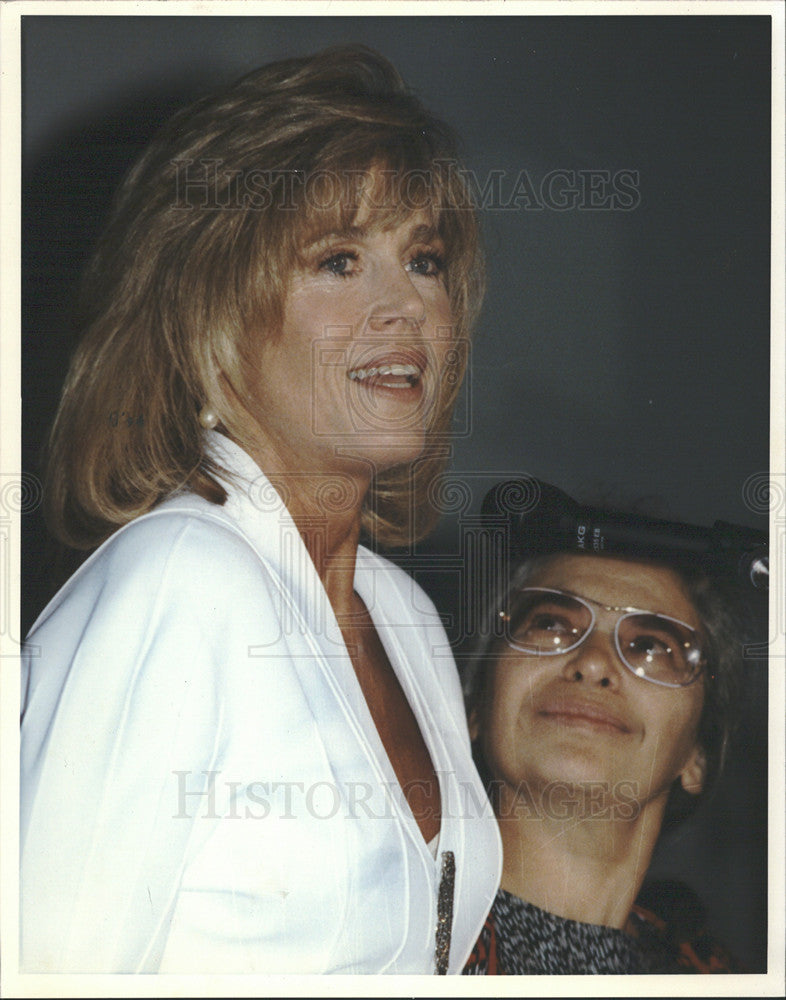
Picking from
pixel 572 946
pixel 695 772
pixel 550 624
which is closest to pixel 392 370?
pixel 550 624

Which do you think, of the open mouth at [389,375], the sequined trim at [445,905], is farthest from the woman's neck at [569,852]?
the open mouth at [389,375]

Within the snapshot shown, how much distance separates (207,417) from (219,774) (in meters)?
0.63

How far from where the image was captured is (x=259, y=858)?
1759 mm

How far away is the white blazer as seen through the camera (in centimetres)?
174

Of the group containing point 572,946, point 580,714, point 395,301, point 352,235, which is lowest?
point 572,946

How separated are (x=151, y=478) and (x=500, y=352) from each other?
674 millimetres

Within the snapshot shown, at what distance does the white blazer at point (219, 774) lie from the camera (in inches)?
68.6

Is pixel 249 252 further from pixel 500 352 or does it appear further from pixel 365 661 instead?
pixel 365 661

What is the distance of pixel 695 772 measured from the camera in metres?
1.86

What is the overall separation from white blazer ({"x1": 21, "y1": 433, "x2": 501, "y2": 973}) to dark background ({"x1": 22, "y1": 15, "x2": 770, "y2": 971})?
206 millimetres

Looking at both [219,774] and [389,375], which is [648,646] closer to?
[389,375]

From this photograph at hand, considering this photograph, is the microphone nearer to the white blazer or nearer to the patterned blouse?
the white blazer

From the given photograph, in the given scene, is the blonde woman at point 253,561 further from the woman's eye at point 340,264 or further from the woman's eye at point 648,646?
the woman's eye at point 648,646

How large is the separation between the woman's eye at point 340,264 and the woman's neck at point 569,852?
0.98m
